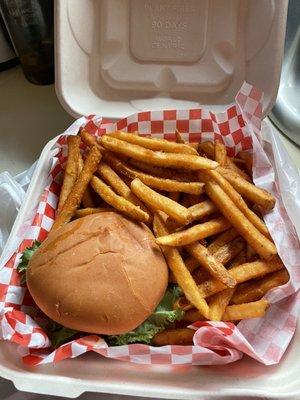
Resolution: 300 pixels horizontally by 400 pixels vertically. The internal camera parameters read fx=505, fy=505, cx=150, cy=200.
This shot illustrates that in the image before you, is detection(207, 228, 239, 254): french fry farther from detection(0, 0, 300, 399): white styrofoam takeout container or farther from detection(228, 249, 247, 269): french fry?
detection(0, 0, 300, 399): white styrofoam takeout container

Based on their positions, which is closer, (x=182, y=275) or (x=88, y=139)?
(x=182, y=275)

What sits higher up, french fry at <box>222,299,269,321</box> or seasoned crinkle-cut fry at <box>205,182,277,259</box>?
seasoned crinkle-cut fry at <box>205,182,277,259</box>

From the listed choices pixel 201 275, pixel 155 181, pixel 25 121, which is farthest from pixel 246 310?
pixel 25 121

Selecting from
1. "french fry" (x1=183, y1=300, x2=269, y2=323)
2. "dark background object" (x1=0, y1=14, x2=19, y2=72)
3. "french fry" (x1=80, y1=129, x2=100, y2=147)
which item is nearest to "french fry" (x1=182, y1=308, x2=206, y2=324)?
"french fry" (x1=183, y1=300, x2=269, y2=323)

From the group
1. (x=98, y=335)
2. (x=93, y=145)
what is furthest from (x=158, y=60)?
(x=98, y=335)

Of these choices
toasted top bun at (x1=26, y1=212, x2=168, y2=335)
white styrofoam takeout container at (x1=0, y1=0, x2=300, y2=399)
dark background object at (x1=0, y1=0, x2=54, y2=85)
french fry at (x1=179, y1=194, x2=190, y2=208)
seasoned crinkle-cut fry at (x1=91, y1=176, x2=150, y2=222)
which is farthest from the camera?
dark background object at (x1=0, y1=0, x2=54, y2=85)

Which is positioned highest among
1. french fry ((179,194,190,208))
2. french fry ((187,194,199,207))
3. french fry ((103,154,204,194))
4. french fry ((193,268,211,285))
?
french fry ((103,154,204,194))

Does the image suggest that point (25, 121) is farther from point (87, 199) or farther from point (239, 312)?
point (239, 312)
